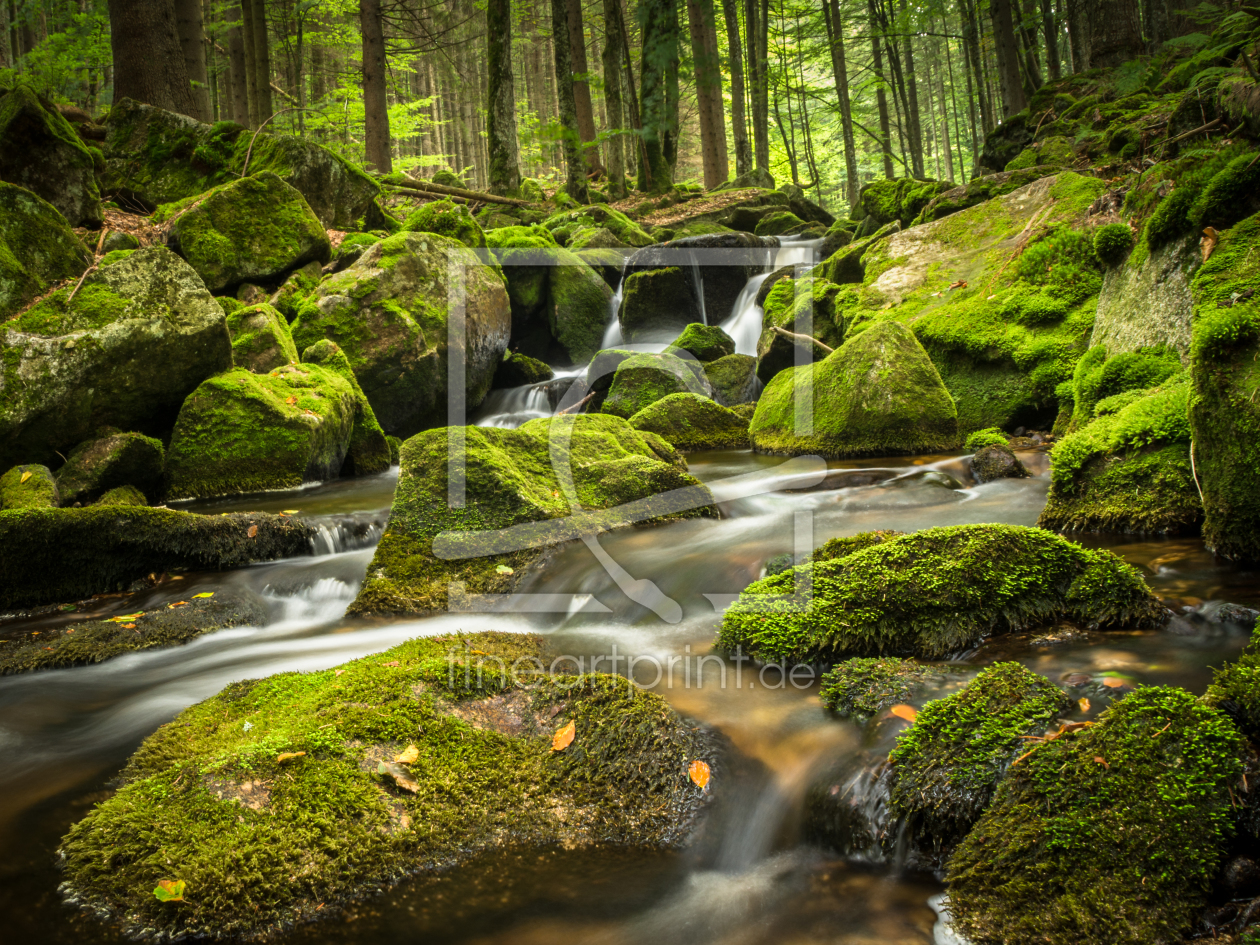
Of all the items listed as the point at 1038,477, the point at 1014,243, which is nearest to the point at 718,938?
the point at 1038,477

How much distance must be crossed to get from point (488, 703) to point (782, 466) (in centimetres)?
566

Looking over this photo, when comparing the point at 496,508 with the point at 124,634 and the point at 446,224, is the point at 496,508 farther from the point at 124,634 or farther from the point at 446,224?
the point at 446,224

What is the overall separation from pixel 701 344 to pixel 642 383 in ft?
7.54

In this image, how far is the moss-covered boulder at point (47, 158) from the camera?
10023 millimetres

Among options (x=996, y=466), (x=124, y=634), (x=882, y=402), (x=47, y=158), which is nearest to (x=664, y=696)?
(x=124, y=634)

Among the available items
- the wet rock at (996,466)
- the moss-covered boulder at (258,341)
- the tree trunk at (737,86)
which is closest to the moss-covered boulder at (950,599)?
the wet rock at (996,466)

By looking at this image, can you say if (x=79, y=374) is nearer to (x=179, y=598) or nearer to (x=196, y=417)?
(x=196, y=417)

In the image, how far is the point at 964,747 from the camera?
2420 millimetres

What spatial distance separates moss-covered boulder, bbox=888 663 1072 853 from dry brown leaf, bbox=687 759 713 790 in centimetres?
67

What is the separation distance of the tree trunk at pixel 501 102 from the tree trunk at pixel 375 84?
259 centimetres

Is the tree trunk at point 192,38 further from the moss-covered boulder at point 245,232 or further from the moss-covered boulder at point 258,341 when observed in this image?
the moss-covered boulder at point 258,341

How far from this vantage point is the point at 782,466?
817 cm

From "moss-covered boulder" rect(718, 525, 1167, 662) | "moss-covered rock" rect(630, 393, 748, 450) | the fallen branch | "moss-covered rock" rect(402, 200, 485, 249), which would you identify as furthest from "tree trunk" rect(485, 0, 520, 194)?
"moss-covered boulder" rect(718, 525, 1167, 662)

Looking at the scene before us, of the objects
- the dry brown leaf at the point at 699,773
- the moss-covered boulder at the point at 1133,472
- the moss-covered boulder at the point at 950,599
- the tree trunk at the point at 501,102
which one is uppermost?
the tree trunk at the point at 501,102
